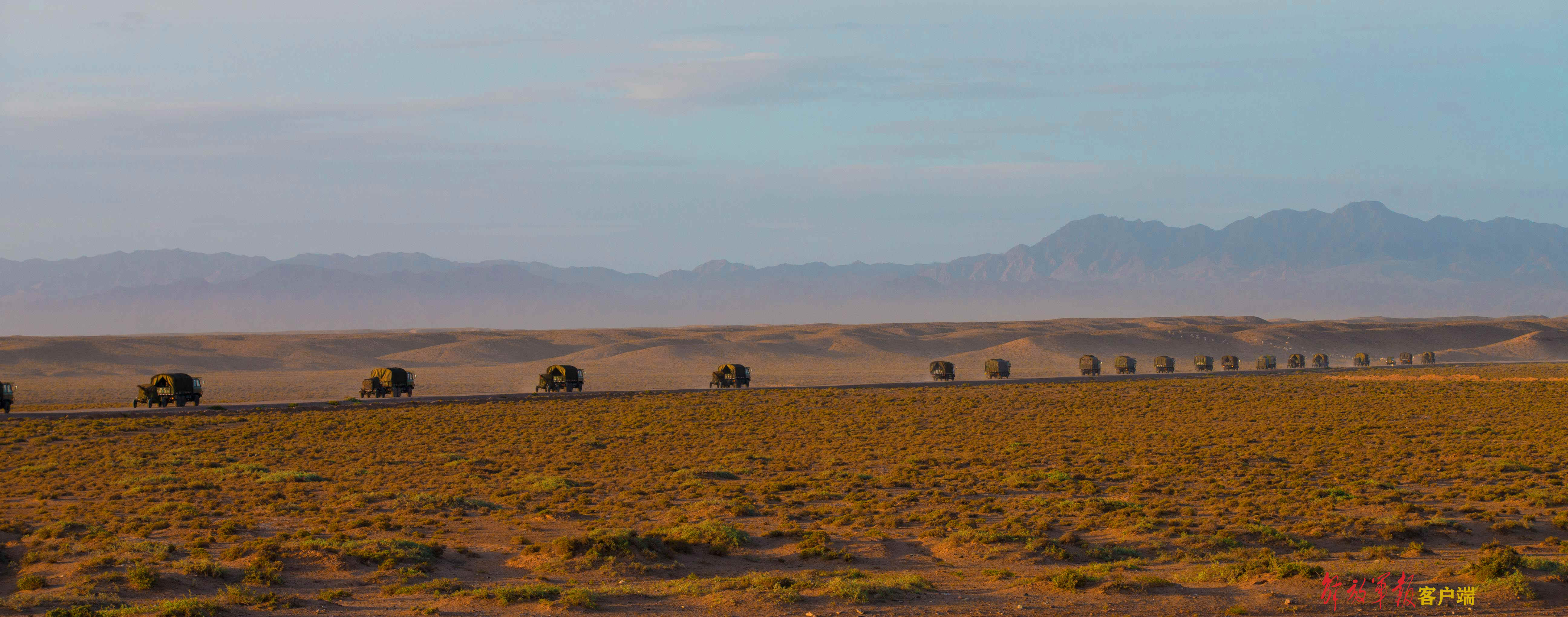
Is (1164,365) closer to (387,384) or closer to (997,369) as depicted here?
(997,369)

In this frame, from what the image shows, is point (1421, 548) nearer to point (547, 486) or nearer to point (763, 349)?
point (547, 486)

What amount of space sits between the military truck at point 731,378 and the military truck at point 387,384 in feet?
53.9

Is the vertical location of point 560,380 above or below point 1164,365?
below

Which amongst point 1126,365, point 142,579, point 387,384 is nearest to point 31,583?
point 142,579

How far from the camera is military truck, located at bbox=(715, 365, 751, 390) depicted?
6388 cm

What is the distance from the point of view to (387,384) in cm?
5631

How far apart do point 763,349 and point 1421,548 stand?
113 m

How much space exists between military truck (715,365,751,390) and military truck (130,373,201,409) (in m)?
26.2

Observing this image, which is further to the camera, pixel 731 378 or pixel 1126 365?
pixel 1126 365

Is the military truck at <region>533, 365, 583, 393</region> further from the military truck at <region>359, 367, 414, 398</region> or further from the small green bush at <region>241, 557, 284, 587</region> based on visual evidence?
the small green bush at <region>241, 557, 284, 587</region>

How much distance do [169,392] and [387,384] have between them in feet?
34.4

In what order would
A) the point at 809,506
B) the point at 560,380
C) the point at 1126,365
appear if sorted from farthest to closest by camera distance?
the point at 1126,365
the point at 560,380
the point at 809,506

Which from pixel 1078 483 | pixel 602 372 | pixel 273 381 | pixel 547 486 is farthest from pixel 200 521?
pixel 602 372

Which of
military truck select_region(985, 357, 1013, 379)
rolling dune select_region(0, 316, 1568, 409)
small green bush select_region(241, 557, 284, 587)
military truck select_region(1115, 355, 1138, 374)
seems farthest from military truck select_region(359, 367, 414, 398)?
military truck select_region(1115, 355, 1138, 374)
